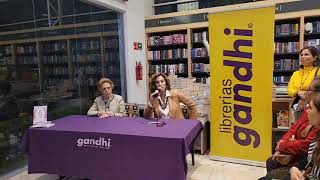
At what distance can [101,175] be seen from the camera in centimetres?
248

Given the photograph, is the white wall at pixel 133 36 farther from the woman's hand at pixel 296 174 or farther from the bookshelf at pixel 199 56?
the woman's hand at pixel 296 174

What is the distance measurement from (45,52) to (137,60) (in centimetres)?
210

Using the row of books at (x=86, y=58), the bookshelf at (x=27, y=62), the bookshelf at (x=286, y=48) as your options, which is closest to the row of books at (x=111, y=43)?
the row of books at (x=86, y=58)

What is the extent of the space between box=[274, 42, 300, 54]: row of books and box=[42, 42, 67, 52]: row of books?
A: 12.2ft

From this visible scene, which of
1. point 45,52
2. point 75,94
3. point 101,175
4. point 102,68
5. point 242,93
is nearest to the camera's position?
point 101,175

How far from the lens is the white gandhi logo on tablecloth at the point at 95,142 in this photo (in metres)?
2.41

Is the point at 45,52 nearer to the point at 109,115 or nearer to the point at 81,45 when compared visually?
the point at 81,45

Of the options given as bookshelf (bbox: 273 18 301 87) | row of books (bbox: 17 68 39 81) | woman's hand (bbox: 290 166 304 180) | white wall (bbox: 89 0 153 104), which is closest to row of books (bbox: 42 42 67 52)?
row of books (bbox: 17 68 39 81)

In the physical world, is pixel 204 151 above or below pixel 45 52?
below

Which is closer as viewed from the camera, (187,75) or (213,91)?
(213,91)

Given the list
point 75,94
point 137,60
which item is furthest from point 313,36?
point 75,94

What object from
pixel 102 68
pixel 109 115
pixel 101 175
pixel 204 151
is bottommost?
pixel 204 151

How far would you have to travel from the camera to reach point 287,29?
15.6ft

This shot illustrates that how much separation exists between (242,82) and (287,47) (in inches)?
82.9
